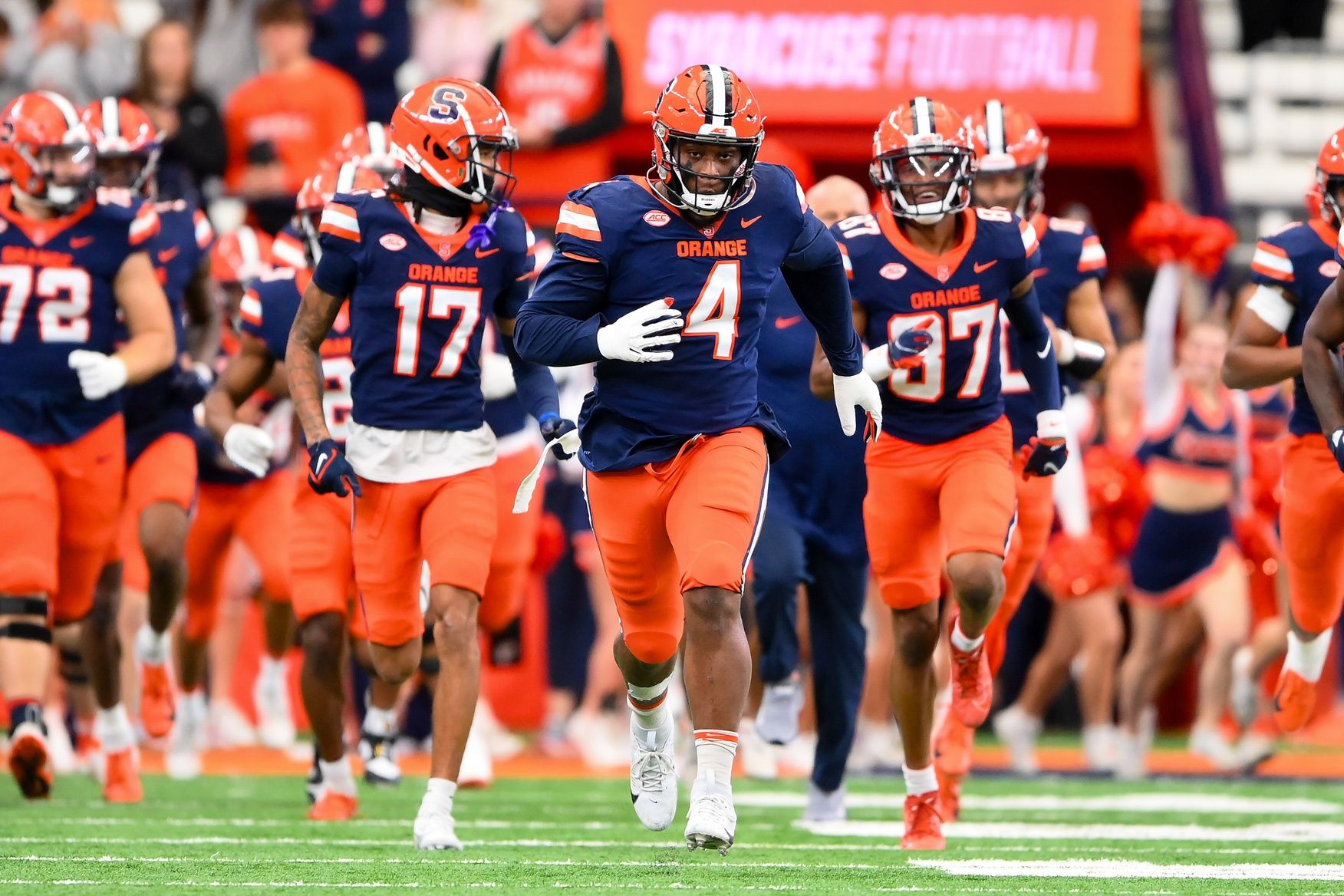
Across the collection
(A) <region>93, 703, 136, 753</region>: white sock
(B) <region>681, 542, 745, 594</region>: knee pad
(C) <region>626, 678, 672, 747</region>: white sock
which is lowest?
(A) <region>93, 703, 136, 753</region>: white sock

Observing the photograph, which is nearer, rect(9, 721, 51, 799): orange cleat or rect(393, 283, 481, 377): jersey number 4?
rect(393, 283, 481, 377): jersey number 4

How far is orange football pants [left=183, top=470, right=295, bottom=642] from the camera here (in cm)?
894

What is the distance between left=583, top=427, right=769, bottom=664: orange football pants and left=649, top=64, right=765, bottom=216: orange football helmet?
1.96ft

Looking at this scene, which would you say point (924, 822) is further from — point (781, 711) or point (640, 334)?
point (640, 334)

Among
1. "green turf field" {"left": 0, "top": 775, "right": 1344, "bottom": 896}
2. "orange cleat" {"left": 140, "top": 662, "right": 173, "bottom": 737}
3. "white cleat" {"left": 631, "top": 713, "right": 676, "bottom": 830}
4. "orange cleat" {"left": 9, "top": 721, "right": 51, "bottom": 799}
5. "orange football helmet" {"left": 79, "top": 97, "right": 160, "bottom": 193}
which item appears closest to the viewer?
"green turf field" {"left": 0, "top": 775, "right": 1344, "bottom": 896}

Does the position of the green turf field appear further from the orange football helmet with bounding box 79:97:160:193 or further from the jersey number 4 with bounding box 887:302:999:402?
the orange football helmet with bounding box 79:97:160:193

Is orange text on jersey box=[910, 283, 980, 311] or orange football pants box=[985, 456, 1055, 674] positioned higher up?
orange text on jersey box=[910, 283, 980, 311]

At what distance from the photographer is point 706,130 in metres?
5.52

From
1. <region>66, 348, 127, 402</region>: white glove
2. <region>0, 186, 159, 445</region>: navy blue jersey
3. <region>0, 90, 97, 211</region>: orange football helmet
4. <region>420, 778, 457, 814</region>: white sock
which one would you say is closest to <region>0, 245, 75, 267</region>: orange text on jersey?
<region>0, 186, 159, 445</region>: navy blue jersey

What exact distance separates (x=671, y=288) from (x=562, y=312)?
0.28m

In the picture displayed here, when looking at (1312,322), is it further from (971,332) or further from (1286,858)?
(1286,858)

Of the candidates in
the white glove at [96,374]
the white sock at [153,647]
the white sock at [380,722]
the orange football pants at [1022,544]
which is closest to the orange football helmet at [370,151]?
the white glove at [96,374]

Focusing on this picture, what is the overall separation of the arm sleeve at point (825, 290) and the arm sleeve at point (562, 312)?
1.68ft

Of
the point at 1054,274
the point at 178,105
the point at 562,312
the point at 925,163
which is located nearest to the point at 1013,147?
the point at 1054,274
